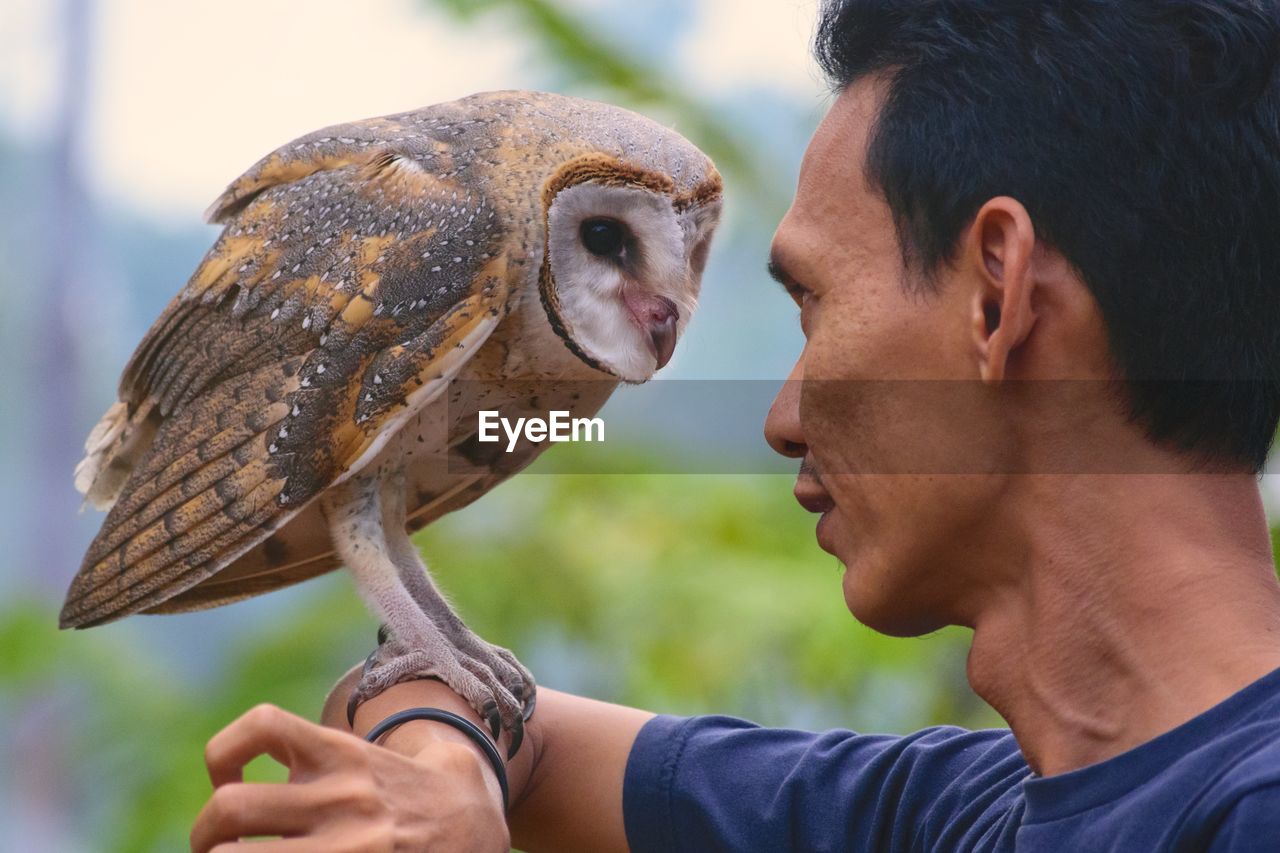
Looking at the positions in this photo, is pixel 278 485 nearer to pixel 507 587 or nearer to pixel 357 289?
pixel 357 289

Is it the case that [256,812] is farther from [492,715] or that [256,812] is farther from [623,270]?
[623,270]

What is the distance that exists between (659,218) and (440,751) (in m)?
0.65

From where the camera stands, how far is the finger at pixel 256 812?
841 millimetres

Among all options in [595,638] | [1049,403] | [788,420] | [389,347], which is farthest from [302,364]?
[595,638]

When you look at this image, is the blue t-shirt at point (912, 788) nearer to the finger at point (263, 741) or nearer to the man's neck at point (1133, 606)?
the man's neck at point (1133, 606)

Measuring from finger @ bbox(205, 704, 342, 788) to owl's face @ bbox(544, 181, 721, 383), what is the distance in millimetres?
569

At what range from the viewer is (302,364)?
4.08 ft

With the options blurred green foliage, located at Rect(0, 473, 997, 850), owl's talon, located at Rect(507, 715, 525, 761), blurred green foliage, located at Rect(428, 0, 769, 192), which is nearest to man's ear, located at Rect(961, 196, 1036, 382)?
owl's talon, located at Rect(507, 715, 525, 761)

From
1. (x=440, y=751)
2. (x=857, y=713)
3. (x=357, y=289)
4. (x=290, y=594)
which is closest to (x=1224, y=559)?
(x=440, y=751)

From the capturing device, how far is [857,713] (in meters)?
3.00

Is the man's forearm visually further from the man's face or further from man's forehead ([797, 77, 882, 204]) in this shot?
man's forehead ([797, 77, 882, 204])

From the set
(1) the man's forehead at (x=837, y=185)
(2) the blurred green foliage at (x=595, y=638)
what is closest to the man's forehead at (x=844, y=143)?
(1) the man's forehead at (x=837, y=185)

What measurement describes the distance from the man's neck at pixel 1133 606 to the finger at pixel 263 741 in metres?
0.55

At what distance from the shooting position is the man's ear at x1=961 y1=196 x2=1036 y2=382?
0.91m
